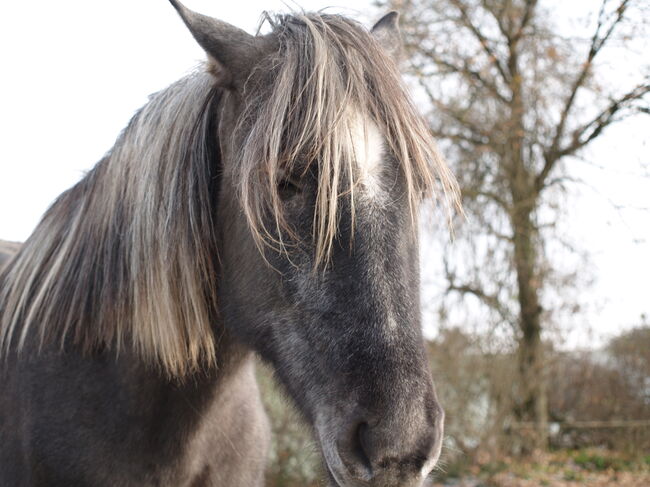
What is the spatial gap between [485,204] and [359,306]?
9.67m

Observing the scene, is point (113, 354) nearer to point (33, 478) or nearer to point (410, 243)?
point (33, 478)

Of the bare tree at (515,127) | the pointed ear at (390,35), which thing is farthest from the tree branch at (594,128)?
the pointed ear at (390,35)

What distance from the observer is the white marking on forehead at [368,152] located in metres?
2.01

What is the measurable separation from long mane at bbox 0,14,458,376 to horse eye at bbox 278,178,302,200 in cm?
5

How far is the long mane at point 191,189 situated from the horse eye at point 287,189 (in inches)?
1.9

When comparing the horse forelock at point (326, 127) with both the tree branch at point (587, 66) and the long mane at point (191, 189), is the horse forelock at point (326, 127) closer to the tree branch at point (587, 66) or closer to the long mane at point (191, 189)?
the long mane at point (191, 189)

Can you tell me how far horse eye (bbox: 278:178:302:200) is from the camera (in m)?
2.08

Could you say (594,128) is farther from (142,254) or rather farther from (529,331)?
(142,254)

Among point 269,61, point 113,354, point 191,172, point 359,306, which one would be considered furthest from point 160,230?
point 359,306

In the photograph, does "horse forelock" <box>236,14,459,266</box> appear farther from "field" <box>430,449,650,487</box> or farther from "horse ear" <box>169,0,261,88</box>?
"field" <box>430,449,650,487</box>

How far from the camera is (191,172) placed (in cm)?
240

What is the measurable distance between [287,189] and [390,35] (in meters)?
1.18

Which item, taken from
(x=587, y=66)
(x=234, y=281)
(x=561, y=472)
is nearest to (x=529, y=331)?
(x=561, y=472)

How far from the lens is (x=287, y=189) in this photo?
82.2 inches
